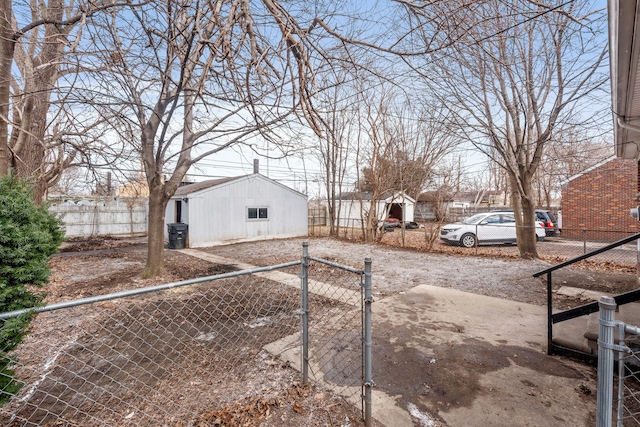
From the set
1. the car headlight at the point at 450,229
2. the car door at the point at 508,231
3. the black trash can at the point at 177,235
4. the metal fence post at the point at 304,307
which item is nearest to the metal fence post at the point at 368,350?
the metal fence post at the point at 304,307

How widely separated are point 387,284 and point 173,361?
13.9 ft

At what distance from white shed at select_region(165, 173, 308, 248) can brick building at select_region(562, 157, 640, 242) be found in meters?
12.4

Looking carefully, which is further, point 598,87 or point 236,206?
point 236,206

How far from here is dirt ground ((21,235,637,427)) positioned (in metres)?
2.38

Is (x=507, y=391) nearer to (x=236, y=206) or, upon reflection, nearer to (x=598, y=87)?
(x=598, y=87)

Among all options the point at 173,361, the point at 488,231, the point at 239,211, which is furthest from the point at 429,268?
the point at 239,211

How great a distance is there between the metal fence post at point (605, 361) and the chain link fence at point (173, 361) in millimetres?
1337

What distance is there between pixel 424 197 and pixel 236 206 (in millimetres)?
17027

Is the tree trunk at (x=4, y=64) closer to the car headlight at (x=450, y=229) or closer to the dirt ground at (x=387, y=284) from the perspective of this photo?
the dirt ground at (x=387, y=284)

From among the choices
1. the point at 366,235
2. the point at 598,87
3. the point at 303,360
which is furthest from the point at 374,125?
the point at 303,360

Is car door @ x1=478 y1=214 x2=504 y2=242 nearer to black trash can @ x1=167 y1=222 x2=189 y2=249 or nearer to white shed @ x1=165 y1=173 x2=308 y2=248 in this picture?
white shed @ x1=165 y1=173 x2=308 y2=248

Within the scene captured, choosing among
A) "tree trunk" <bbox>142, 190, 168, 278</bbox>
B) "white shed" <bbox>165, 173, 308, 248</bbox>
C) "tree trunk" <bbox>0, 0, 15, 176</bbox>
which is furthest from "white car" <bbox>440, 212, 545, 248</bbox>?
"tree trunk" <bbox>0, 0, 15, 176</bbox>

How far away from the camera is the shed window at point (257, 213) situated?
14.4m

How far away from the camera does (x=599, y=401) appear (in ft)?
4.26
